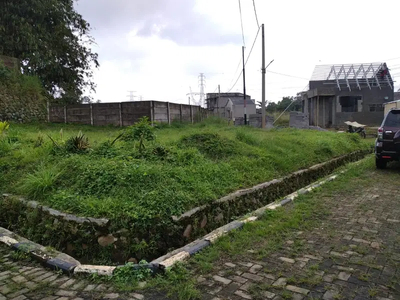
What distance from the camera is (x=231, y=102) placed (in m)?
51.5

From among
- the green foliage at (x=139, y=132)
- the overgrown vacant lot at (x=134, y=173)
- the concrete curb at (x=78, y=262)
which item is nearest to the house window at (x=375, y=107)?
the overgrown vacant lot at (x=134, y=173)

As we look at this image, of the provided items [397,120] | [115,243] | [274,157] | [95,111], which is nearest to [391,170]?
[397,120]

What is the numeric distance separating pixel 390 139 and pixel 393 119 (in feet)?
2.04

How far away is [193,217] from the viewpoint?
4.11 meters

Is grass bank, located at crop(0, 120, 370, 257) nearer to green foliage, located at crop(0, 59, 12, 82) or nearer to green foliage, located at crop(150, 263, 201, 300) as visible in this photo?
green foliage, located at crop(150, 263, 201, 300)

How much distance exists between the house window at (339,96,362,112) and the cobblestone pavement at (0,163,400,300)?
96.8 ft

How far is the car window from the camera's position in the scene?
7.97 metres

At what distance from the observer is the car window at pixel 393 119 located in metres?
7.97

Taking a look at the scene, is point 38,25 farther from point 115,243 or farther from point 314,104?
point 314,104

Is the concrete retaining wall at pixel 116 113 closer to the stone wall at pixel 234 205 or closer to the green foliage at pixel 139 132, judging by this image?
the green foliage at pixel 139 132

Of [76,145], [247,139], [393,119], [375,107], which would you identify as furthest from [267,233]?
[375,107]

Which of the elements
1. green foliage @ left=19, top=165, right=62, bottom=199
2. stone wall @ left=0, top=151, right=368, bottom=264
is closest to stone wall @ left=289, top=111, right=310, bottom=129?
stone wall @ left=0, top=151, right=368, bottom=264

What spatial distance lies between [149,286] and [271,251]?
56.9 inches

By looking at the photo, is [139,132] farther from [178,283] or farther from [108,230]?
[178,283]
